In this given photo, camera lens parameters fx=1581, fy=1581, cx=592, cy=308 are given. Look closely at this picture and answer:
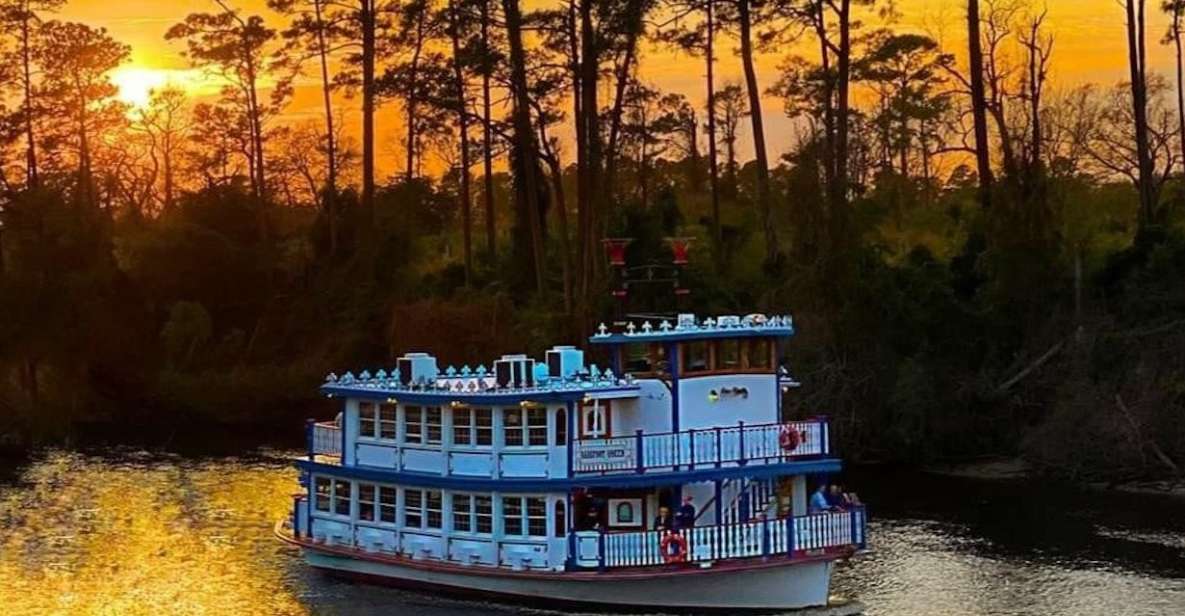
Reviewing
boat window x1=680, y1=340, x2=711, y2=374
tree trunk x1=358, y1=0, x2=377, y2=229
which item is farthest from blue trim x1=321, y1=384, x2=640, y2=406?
tree trunk x1=358, y1=0, x2=377, y2=229

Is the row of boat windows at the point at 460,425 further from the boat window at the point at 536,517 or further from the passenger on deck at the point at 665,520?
the passenger on deck at the point at 665,520

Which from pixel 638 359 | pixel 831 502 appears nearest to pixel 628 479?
pixel 638 359

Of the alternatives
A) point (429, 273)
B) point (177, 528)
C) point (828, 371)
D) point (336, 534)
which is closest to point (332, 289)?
point (429, 273)

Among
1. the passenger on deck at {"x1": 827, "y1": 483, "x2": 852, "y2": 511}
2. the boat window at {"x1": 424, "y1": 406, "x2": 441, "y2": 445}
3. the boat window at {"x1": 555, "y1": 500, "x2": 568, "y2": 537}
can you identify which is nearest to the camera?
the boat window at {"x1": 555, "y1": 500, "x2": 568, "y2": 537}

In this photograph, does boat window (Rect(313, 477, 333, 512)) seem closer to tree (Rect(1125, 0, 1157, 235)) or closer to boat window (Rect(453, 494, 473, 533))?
boat window (Rect(453, 494, 473, 533))

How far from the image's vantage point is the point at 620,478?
971 inches

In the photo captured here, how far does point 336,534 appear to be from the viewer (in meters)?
28.4

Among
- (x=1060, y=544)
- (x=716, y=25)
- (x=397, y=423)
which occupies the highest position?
(x=716, y=25)

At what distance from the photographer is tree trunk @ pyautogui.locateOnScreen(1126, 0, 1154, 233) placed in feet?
161

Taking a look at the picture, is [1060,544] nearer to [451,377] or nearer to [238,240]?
[451,377]

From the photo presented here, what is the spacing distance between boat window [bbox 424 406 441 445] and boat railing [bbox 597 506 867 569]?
3546 millimetres

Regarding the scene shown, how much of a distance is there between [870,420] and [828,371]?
5.83 feet

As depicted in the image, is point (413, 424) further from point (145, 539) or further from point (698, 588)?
point (145, 539)

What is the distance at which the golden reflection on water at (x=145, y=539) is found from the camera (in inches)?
1066
